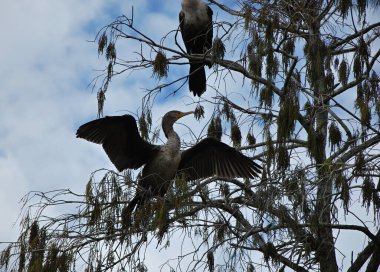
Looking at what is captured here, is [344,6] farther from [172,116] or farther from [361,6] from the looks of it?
[172,116]

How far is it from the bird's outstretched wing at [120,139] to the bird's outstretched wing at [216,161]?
1.10 feet

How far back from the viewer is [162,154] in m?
6.09

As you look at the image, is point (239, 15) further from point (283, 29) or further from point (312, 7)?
point (312, 7)

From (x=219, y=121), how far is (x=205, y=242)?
57.1 inches

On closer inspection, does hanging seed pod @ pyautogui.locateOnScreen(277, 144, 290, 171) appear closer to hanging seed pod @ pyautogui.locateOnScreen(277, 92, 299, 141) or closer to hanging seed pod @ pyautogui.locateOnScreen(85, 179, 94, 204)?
hanging seed pod @ pyautogui.locateOnScreen(277, 92, 299, 141)

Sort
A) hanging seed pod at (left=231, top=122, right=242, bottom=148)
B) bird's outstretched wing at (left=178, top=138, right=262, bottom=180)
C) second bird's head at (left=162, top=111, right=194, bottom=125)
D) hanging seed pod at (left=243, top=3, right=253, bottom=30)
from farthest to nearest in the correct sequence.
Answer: second bird's head at (left=162, top=111, right=194, bottom=125)
bird's outstretched wing at (left=178, top=138, right=262, bottom=180)
hanging seed pod at (left=231, top=122, right=242, bottom=148)
hanging seed pod at (left=243, top=3, right=253, bottom=30)

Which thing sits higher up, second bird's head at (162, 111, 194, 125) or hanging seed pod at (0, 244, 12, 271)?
second bird's head at (162, 111, 194, 125)

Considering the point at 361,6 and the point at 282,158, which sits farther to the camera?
the point at 361,6

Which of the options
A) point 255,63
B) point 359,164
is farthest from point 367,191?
point 255,63

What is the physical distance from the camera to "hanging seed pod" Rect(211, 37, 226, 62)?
16.0ft

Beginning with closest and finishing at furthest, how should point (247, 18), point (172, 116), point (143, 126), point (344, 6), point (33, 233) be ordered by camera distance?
1. point (33, 233)
2. point (247, 18)
3. point (344, 6)
4. point (143, 126)
5. point (172, 116)

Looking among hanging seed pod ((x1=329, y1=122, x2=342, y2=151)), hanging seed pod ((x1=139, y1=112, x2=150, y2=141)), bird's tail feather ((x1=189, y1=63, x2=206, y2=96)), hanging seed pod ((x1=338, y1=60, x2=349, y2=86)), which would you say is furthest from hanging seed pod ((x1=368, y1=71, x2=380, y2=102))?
bird's tail feather ((x1=189, y1=63, x2=206, y2=96))

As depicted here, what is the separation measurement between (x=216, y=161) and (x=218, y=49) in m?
1.61

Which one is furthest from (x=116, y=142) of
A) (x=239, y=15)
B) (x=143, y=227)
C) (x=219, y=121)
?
(x=143, y=227)
